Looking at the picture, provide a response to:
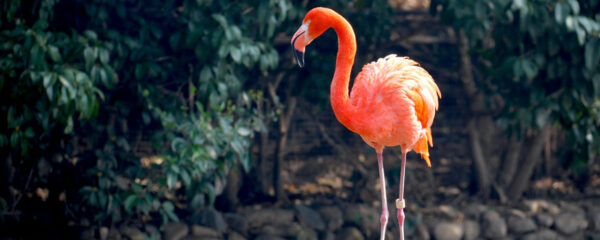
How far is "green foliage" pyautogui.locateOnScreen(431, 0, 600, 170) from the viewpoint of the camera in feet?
14.0

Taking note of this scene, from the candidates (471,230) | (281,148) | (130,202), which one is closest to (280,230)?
(281,148)

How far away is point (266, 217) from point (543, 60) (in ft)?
8.11

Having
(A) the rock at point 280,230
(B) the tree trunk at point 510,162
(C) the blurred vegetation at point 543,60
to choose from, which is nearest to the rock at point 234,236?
(A) the rock at point 280,230

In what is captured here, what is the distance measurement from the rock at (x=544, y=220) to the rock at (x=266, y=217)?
7.26ft

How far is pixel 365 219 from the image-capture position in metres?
5.14

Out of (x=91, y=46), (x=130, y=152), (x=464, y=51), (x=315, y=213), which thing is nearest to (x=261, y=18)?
(x=91, y=46)

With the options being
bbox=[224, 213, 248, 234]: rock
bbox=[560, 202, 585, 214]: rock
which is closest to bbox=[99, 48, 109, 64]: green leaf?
bbox=[224, 213, 248, 234]: rock

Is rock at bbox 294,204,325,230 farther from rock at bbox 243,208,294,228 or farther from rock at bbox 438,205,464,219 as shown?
rock at bbox 438,205,464,219

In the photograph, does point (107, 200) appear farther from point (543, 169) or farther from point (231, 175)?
point (543, 169)

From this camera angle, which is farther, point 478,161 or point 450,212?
point 478,161

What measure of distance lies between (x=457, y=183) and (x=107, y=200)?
3.35 meters

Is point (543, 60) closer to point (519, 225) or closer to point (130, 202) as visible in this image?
point (519, 225)

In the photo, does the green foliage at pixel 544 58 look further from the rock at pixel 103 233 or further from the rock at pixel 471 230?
the rock at pixel 103 233

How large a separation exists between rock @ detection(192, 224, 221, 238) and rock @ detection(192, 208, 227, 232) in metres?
0.03
